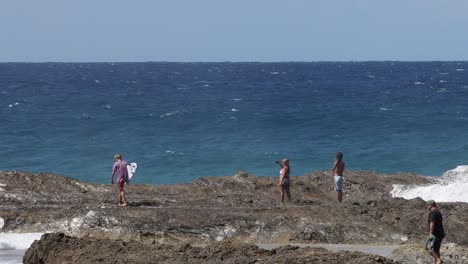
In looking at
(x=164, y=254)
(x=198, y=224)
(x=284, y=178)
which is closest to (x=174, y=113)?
(x=284, y=178)

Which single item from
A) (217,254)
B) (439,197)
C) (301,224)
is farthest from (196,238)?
(439,197)

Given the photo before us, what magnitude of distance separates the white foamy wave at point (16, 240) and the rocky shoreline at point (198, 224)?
20.5 inches

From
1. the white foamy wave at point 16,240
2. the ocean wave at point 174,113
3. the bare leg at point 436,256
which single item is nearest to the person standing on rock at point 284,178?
the white foamy wave at point 16,240

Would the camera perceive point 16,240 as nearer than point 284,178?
Yes

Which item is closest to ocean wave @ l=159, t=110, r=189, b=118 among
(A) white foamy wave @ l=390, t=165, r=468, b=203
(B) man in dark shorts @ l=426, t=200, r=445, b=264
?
(A) white foamy wave @ l=390, t=165, r=468, b=203

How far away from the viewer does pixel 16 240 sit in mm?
21500

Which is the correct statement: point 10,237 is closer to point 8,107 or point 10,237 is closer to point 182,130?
point 182,130

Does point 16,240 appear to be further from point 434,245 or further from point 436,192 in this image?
point 436,192

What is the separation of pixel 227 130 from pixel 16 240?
34.4 m

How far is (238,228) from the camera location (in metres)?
22.2

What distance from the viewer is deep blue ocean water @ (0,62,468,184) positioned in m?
44.9

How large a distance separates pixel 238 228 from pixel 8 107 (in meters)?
51.2

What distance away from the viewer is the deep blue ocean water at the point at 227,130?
1769 inches

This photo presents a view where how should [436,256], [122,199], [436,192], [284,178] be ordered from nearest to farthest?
1. [436,256]
2. [122,199]
3. [284,178]
4. [436,192]
